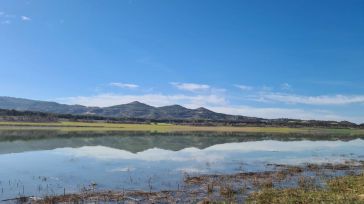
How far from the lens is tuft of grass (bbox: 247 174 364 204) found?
19.6 m

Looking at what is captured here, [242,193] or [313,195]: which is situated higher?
[313,195]

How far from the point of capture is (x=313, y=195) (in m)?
20.8

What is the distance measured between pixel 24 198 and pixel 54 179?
21.7ft

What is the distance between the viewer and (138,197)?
21.6m

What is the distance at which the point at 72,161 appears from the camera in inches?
1465

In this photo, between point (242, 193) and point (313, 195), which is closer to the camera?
point (313, 195)

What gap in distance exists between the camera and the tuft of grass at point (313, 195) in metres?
19.6

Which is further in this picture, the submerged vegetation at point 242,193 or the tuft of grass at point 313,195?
the submerged vegetation at point 242,193

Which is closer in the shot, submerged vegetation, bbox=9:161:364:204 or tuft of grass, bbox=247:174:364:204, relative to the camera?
tuft of grass, bbox=247:174:364:204

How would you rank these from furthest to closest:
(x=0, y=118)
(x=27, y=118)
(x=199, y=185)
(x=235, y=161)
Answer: (x=27, y=118)
(x=0, y=118)
(x=235, y=161)
(x=199, y=185)

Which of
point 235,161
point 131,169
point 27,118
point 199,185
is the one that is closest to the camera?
point 199,185

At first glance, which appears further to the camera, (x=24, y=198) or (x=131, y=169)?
(x=131, y=169)

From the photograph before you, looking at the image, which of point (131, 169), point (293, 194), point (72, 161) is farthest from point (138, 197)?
point (72, 161)

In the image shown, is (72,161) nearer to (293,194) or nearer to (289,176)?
(289,176)
